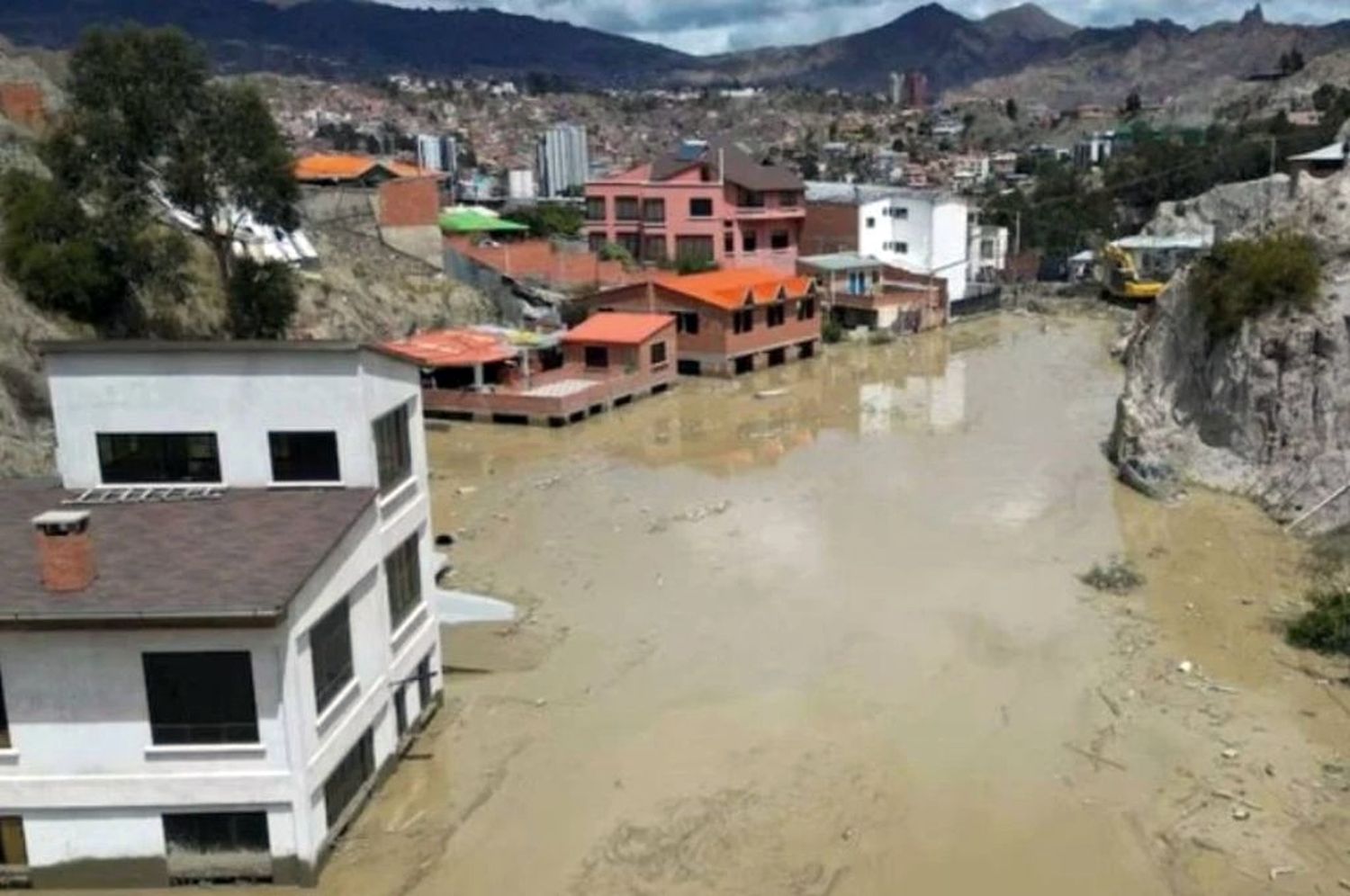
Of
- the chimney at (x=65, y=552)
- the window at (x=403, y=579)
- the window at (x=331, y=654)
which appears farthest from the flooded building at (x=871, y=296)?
the chimney at (x=65, y=552)

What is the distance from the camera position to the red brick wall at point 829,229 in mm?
66375

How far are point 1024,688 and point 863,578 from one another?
5825 millimetres

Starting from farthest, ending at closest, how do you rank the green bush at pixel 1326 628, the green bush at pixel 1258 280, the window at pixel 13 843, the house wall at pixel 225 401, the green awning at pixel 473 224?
the green awning at pixel 473 224, the green bush at pixel 1258 280, the green bush at pixel 1326 628, the house wall at pixel 225 401, the window at pixel 13 843

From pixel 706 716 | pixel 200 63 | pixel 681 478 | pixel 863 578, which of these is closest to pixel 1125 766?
pixel 706 716

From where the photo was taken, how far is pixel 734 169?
6234 centimetres

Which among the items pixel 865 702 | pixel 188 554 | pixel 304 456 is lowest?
pixel 865 702

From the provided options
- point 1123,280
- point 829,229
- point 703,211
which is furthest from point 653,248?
point 1123,280

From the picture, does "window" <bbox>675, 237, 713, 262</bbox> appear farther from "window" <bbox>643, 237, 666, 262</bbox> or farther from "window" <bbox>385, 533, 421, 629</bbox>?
"window" <bbox>385, 533, 421, 629</bbox>

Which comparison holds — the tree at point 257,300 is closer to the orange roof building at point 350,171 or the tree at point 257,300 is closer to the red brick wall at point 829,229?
the orange roof building at point 350,171

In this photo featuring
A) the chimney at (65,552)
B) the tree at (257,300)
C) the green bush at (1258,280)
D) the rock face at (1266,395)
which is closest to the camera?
the chimney at (65,552)

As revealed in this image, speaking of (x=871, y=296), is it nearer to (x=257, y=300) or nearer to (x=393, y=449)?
(x=257, y=300)

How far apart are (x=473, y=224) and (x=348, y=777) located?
A: 5103cm

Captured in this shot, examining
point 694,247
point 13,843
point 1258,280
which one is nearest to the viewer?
point 13,843

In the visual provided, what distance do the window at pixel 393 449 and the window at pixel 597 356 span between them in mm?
28259
